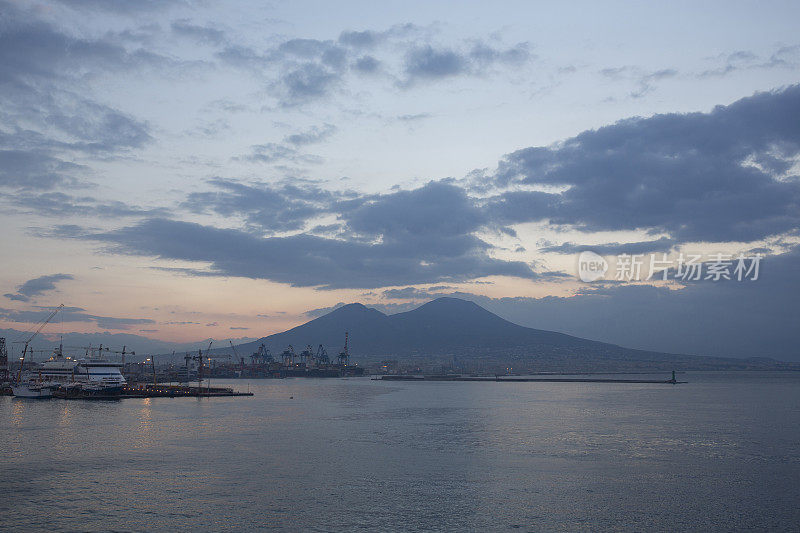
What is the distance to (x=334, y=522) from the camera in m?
24.0

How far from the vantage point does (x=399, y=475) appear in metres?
32.6

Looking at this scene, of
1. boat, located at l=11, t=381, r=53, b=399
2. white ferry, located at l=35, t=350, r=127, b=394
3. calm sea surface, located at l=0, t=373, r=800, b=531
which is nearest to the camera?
calm sea surface, located at l=0, t=373, r=800, b=531

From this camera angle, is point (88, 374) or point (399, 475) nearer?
point (399, 475)

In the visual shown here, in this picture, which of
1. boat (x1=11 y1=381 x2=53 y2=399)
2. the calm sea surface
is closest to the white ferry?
boat (x1=11 y1=381 x2=53 y2=399)

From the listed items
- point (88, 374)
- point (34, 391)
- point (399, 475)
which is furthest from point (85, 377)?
point (399, 475)

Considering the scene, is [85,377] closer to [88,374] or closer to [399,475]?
[88,374]

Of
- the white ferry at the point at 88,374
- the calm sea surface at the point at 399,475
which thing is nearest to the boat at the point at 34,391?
the white ferry at the point at 88,374

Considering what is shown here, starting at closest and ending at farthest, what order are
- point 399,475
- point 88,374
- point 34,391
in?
point 399,475, point 34,391, point 88,374

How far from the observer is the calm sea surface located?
2472cm

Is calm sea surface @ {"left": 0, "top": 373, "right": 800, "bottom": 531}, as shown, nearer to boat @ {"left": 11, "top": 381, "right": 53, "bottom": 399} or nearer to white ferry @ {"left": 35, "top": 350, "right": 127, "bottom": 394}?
boat @ {"left": 11, "top": 381, "right": 53, "bottom": 399}

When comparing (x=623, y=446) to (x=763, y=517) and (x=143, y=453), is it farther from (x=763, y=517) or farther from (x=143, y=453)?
(x=143, y=453)

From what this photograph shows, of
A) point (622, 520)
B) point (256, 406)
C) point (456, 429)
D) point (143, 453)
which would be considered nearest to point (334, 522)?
point (622, 520)

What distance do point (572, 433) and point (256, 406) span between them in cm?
4789

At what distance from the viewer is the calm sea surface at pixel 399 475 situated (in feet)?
81.1
